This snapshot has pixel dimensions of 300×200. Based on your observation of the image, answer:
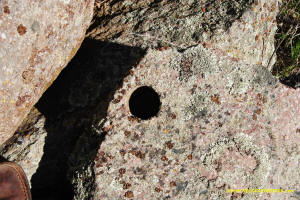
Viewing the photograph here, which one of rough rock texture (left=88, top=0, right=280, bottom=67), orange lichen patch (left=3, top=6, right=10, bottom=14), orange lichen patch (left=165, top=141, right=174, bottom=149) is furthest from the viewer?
rough rock texture (left=88, top=0, right=280, bottom=67)

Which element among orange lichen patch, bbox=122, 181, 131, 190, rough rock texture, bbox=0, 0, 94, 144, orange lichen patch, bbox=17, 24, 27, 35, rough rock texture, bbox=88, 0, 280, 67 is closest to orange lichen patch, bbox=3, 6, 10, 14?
rough rock texture, bbox=0, 0, 94, 144

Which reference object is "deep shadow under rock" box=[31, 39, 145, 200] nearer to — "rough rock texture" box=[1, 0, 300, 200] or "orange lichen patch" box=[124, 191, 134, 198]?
"rough rock texture" box=[1, 0, 300, 200]

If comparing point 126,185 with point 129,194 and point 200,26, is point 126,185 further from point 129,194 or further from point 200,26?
point 200,26

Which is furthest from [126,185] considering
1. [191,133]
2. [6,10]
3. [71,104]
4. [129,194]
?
[6,10]

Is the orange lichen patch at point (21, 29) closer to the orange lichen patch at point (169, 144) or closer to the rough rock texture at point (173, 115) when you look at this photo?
the rough rock texture at point (173, 115)

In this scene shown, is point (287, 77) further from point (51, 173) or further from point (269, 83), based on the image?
point (51, 173)

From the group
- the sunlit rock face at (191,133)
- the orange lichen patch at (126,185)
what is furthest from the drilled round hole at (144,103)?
the orange lichen patch at (126,185)

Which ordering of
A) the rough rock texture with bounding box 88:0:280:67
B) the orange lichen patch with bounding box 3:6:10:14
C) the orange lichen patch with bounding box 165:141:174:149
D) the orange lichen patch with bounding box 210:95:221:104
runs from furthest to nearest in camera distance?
1. the rough rock texture with bounding box 88:0:280:67
2. the orange lichen patch with bounding box 210:95:221:104
3. the orange lichen patch with bounding box 165:141:174:149
4. the orange lichen patch with bounding box 3:6:10:14
